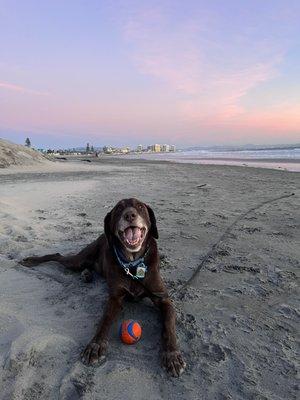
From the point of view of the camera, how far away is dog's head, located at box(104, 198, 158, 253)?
362cm

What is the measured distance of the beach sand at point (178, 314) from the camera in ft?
8.66

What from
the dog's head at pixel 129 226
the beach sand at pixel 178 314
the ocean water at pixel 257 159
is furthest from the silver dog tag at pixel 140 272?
the ocean water at pixel 257 159

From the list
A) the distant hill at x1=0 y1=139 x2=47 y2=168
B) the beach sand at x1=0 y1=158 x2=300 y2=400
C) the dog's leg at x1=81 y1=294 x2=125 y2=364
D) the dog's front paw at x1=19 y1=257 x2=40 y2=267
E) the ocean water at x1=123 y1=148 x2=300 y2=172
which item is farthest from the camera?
the ocean water at x1=123 y1=148 x2=300 y2=172

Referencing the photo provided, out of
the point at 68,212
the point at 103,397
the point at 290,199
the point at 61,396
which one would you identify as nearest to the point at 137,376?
the point at 103,397

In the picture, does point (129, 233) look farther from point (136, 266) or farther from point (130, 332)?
point (130, 332)

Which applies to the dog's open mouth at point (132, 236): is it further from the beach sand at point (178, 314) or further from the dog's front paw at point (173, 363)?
the dog's front paw at point (173, 363)

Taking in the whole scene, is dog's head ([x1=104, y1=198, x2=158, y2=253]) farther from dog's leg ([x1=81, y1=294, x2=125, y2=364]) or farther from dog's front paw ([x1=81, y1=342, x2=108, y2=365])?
dog's front paw ([x1=81, y1=342, x2=108, y2=365])

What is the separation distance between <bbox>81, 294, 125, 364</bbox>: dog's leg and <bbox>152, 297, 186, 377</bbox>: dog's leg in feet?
1.26

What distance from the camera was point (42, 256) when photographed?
16.7ft

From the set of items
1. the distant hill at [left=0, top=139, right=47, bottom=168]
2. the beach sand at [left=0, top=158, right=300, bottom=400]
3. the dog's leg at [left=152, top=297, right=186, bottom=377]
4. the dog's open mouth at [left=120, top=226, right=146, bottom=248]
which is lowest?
the distant hill at [left=0, top=139, right=47, bottom=168]

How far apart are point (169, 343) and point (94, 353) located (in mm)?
579

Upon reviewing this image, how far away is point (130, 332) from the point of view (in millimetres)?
3158

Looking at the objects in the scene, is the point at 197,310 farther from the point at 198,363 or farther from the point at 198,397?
the point at 198,397

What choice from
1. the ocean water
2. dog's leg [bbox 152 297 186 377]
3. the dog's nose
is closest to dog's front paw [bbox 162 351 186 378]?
dog's leg [bbox 152 297 186 377]
